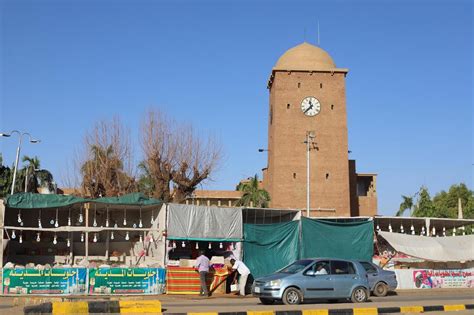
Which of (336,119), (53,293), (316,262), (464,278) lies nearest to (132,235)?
(53,293)

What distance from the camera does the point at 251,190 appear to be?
50.7 meters

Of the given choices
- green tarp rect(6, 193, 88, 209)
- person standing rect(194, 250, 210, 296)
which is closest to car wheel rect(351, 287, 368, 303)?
person standing rect(194, 250, 210, 296)

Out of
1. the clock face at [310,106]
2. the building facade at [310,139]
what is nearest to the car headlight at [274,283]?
the building facade at [310,139]

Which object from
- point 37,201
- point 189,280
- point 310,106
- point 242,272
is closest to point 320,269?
point 242,272

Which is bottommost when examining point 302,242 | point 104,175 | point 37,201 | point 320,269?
point 320,269

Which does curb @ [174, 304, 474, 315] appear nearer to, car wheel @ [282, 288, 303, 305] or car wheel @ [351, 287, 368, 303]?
car wheel @ [351, 287, 368, 303]

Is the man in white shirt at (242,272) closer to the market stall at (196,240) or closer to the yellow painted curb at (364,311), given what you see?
the market stall at (196,240)

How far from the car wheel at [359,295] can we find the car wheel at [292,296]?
6.33ft

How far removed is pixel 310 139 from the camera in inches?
2114

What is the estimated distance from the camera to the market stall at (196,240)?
2397 cm

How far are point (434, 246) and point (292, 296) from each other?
41.0ft

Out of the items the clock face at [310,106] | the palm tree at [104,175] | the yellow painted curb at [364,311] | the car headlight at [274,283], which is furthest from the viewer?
the clock face at [310,106]

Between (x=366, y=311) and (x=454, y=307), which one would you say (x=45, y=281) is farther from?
(x=454, y=307)

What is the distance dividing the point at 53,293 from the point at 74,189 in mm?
20003
